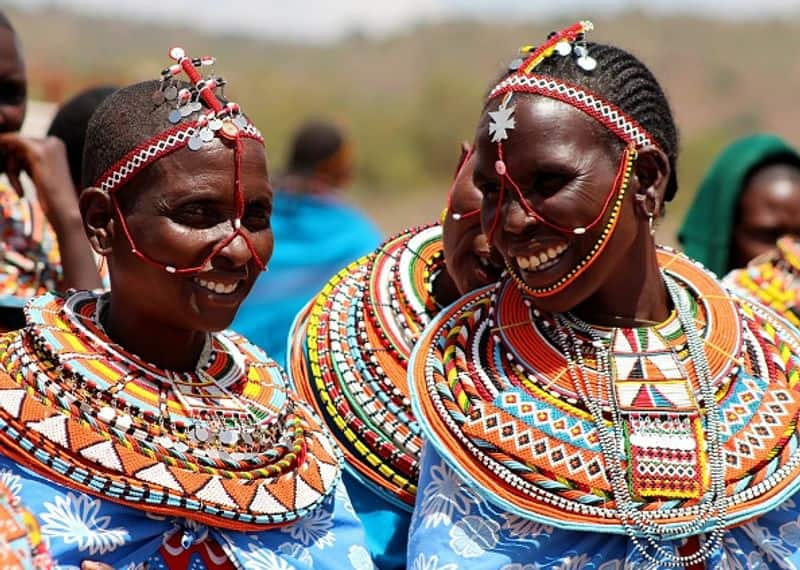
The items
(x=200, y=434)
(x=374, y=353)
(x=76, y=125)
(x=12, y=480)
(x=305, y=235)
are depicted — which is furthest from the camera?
(x=305, y=235)

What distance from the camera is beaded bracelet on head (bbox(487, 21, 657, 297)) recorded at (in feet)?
9.07

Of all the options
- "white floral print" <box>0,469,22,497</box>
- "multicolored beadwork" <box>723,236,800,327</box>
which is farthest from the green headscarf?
"white floral print" <box>0,469,22,497</box>

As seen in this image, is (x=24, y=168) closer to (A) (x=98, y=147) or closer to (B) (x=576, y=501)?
(A) (x=98, y=147)

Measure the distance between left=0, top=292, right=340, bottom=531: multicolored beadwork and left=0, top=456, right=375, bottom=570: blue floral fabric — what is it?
41mm

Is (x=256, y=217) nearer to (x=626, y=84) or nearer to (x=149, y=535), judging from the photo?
(x=149, y=535)

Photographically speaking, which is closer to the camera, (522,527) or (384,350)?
(522,527)

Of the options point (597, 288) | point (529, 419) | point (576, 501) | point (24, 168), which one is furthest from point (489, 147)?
point (24, 168)

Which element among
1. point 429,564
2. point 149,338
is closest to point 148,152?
point 149,338

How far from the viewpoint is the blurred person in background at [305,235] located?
8109 millimetres

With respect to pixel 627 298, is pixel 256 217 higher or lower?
higher

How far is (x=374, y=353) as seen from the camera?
11.5ft

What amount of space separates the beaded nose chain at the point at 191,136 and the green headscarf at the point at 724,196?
288cm

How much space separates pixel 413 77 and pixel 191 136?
5831cm

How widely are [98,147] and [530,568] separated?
4.51 feet
